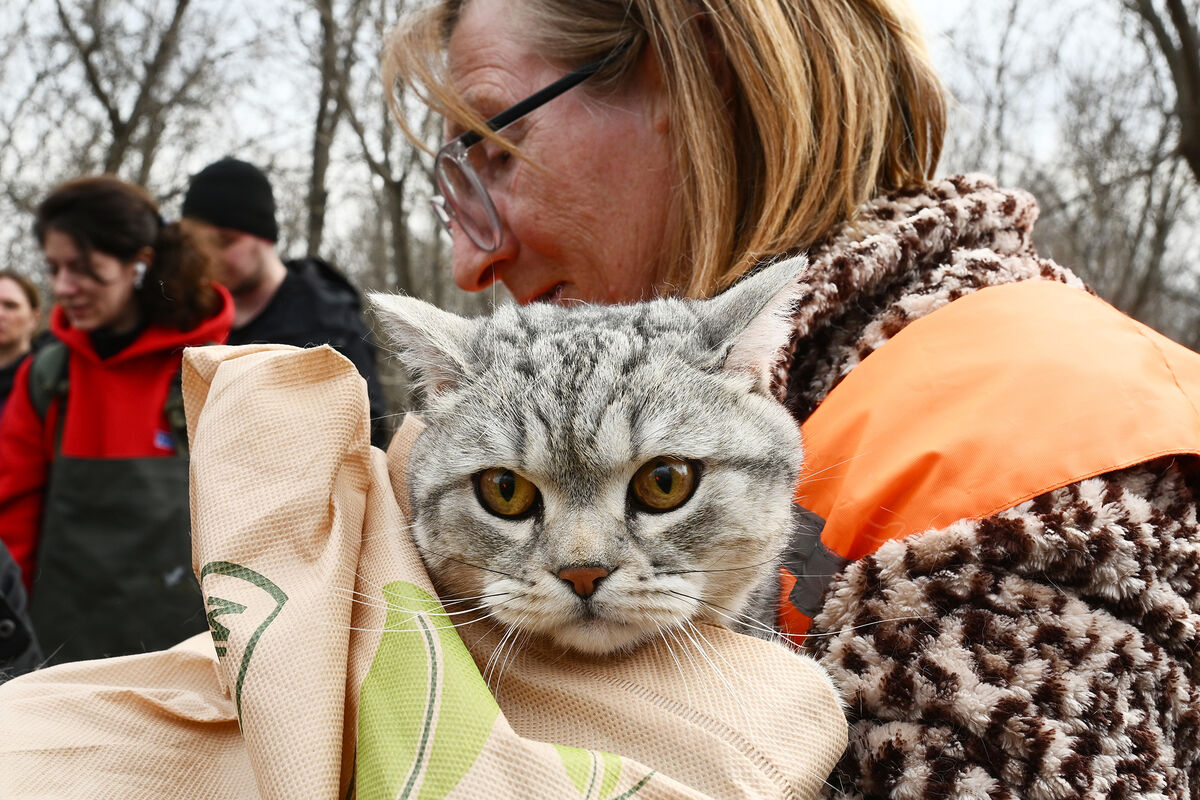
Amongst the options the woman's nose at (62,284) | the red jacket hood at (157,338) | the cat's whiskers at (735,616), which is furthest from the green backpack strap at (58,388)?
the cat's whiskers at (735,616)

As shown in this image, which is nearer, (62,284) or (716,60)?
(716,60)

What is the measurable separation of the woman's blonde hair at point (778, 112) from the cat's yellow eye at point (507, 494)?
34.7 inches

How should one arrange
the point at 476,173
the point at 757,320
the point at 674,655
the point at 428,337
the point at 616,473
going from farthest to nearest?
1. the point at 476,173
2. the point at 428,337
3. the point at 757,320
4. the point at 616,473
5. the point at 674,655

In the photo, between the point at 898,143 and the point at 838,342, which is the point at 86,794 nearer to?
the point at 838,342

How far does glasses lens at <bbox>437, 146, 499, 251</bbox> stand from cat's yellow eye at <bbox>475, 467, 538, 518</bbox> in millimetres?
1267

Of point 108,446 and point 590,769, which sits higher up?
point 590,769

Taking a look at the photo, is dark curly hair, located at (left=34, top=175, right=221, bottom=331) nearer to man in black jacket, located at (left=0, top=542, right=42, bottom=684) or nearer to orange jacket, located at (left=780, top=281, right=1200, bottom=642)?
man in black jacket, located at (left=0, top=542, right=42, bottom=684)

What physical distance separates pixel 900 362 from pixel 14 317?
830 centimetres

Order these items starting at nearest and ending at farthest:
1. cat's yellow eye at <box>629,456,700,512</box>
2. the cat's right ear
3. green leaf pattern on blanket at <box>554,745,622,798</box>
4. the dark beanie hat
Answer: green leaf pattern on blanket at <box>554,745,622,798</box> < cat's yellow eye at <box>629,456,700,512</box> < the cat's right ear < the dark beanie hat

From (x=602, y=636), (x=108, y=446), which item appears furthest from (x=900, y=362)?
(x=108, y=446)

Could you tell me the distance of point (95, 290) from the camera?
4328 mm

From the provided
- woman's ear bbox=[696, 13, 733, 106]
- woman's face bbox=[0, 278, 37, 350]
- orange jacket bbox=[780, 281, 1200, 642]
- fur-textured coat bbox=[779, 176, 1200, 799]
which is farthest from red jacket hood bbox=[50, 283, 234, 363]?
woman's face bbox=[0, 278, 37, 350]

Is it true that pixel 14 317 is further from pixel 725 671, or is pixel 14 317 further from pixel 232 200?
pixel 725 671

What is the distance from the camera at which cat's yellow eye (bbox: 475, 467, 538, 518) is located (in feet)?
5.85
